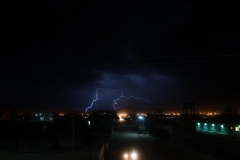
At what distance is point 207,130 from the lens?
161 feet

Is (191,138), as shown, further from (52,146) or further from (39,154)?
(39,154)

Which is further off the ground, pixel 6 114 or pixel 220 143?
pixel 6 114

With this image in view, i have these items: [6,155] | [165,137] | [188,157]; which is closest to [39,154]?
[6,155]

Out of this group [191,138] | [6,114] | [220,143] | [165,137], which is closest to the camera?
[220,143]

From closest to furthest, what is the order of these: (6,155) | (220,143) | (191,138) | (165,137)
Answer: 1. (6,155)
2. (220,143)
3. (165,137)
4. (191,138)

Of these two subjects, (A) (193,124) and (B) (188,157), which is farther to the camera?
(A) (193,124)

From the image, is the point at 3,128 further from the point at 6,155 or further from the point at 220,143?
the point at 220,143

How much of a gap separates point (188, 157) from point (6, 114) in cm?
3997

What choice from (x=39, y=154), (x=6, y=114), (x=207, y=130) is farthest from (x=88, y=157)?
(x=6, y=114)

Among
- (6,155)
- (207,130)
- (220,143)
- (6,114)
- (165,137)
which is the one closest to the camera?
(6,155)

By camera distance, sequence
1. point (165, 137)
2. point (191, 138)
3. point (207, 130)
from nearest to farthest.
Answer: point (165, 137) → point (191, 138) → point (207, 130)

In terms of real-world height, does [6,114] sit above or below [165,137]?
above

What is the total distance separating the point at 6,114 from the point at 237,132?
138 feet

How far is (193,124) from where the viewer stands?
51.4 m
